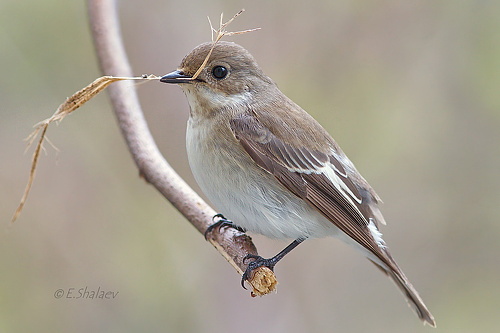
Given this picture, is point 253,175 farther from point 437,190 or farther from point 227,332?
point 437,190

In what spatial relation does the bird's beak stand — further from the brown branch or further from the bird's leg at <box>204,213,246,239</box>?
the bird's leg at <box>204,213,246,239</box>

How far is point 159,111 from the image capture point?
4762 mm

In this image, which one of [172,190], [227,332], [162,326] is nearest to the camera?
[172,190]

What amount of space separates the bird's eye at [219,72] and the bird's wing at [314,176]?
217 mm

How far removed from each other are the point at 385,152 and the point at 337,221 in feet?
6.86

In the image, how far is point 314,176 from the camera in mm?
3090

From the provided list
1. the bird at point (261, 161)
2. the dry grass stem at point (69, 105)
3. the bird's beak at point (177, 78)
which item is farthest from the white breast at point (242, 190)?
the dry grass stem at point (69, 105)

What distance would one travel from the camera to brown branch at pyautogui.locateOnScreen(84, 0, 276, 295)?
2.83m

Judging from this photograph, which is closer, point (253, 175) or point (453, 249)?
point (253, 175)

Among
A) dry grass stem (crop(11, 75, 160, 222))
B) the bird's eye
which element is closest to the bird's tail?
the bird's eye

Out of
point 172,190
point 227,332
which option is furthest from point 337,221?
point 227,332

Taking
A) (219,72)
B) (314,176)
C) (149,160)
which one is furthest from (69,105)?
(314,176)

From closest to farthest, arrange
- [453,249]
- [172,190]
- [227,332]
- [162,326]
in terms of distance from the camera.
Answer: [172,190], [227,332], [162,326], [453,249]

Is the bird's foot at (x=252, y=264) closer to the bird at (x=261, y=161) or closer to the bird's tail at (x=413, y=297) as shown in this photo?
the bird at (x=261, y=161)
